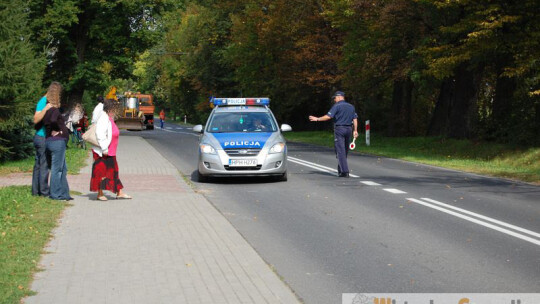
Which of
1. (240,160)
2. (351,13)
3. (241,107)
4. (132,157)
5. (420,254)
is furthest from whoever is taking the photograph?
(351,13)

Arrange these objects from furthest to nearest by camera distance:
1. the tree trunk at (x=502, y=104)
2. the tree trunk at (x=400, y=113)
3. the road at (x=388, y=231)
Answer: the tree trunk at (x=400, y=113), the tree trunk at (x=502, y=104), the road at (x=388, y=231)

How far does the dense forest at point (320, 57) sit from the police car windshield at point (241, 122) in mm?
4514

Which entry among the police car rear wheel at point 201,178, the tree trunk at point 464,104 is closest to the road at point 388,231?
the police car rear wheel at point 201,178

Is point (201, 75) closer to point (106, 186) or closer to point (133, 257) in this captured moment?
point (106, 186)

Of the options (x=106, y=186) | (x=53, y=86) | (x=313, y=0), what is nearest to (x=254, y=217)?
(x=106, y=186)

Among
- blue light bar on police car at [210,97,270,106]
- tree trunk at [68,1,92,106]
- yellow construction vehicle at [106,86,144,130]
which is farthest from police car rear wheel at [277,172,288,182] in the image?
yellow construction vehicle at [106,86,144,130]

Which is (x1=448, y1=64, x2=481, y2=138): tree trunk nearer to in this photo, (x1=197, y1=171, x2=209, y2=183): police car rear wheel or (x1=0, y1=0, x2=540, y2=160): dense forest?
(x1=0, y1=0, x2=540, y2=160): dense forest

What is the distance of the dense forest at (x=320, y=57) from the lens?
2395cm

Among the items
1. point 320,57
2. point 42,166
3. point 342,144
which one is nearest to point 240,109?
point 342,144

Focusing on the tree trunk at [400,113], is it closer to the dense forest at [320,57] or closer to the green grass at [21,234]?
the dense forest at [320,57]

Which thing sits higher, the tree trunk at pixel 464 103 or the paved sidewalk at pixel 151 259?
the tree trunk at pixel 464 103

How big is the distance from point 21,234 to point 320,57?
3665cm

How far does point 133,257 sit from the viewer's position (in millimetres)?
8172

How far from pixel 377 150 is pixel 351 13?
295 inches
